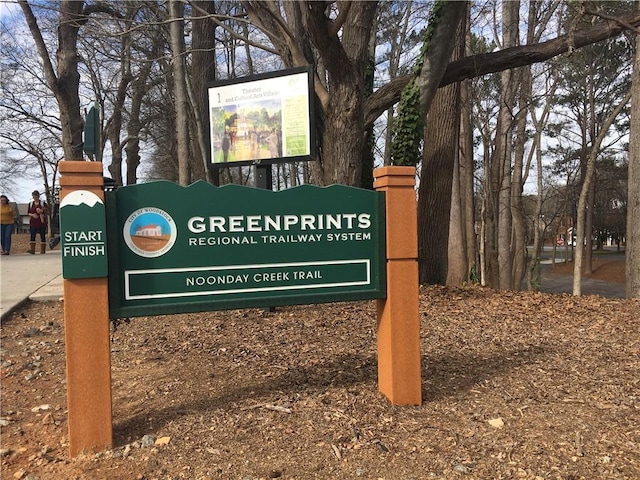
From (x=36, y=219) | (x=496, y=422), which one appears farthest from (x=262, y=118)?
(x=36, y=219)

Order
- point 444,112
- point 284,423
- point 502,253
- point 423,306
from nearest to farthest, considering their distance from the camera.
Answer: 1. point 284,423
2. point 423,306
3. point 444,112
4. point 502,253

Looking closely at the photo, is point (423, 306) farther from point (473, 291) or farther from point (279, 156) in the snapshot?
point (279, 156)

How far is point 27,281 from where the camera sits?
349 inches

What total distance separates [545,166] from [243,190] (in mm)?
35928

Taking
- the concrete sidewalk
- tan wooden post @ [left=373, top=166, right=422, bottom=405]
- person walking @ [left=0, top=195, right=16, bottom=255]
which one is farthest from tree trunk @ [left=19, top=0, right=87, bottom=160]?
tan wooden post @ [left=373, top=166, right=422, bottom=405]

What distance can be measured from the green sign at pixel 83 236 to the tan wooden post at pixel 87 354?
5cm

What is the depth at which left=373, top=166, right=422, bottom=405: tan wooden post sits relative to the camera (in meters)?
3.71

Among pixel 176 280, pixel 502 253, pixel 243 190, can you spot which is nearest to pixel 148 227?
pixel 176 280

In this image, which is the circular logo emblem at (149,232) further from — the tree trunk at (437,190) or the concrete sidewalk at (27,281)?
the tree trunk at (437,190)

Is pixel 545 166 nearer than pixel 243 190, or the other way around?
pixel 243 190

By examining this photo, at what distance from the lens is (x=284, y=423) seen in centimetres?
342

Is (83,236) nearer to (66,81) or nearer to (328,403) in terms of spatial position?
(328,403)

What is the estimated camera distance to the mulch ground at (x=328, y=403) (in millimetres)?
2953

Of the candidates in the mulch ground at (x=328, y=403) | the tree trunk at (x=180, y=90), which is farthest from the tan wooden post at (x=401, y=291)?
the tree trunk at (x=180, y=90)
